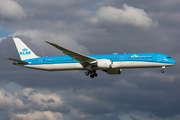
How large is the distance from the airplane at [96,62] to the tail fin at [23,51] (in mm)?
2208

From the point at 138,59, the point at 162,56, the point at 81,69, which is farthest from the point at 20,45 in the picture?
the point at 162,56

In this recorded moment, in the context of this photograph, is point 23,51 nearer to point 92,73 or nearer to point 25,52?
point 25,52

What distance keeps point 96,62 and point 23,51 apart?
2308cm

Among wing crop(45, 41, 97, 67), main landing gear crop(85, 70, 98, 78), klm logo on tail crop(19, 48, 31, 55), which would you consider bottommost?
main landing gear crop(85, 70, 98, 78)

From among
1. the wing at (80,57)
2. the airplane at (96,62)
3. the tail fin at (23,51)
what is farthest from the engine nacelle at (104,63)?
the tail fin at (23,51)

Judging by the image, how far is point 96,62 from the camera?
60594 mm

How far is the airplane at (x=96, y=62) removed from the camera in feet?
194

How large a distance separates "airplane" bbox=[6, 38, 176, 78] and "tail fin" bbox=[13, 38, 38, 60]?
2.21m

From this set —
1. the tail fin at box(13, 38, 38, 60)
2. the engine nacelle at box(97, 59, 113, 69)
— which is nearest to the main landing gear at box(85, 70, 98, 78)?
the engine nacelle at box(97, 59, 113, 69)

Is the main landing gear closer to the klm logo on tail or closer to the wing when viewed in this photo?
the wing

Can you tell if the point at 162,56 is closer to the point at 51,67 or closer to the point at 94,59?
the point at 94,59

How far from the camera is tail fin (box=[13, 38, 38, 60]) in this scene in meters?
70.3

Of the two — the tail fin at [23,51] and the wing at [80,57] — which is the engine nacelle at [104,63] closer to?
the wing at [80,57]

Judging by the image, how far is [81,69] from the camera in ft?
212
